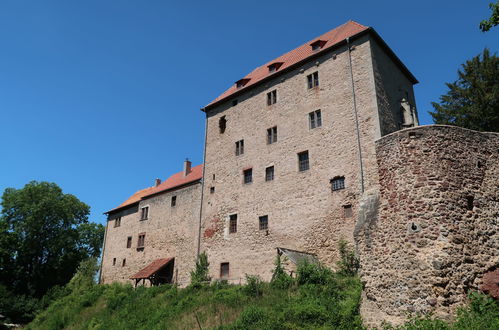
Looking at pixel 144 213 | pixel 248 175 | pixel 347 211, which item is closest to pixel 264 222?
pixel 248 175

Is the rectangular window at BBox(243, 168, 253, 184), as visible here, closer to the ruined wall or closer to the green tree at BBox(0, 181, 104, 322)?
the ruined wall

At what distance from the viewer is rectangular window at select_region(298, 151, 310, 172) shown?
2007cm

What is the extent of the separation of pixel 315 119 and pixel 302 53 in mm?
5233

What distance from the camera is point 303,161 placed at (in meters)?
20.3

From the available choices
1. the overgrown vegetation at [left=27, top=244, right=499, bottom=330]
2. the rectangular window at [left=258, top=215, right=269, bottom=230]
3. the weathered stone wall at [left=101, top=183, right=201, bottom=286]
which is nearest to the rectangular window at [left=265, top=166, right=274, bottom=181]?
the rectangular window at [left=258, top=215, right=269, bottom=230]

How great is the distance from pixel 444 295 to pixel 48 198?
36485mm

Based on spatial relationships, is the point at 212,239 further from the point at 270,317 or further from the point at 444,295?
the point at 444,295

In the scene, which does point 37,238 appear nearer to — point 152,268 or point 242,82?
point 152,268

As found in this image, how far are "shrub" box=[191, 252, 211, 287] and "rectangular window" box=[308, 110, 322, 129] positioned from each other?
31.8ft

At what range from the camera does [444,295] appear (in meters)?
11.4

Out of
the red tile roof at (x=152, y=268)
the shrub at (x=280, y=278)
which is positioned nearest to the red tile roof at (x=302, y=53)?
the red tile roof at (x=152, y=268)

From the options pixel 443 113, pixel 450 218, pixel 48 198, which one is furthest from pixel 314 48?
pixel 48 198

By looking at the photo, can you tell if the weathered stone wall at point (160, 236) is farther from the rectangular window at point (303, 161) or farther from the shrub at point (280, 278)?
the rectangular window at point (303, 161)

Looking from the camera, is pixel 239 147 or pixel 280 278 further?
pixel 239 147
